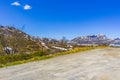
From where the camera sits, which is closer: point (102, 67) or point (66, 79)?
point (66, 79)

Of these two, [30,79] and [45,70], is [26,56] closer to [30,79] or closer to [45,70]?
[45,70]

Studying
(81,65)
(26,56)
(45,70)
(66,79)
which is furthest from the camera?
(26,56)

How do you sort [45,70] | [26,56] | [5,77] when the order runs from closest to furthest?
[5,77]
[45,70]
[26,56]

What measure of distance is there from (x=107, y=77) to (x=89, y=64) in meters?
5.88

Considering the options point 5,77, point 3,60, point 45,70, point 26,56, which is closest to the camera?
point 5,77

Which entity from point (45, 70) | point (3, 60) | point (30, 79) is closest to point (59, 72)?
point (45, 70)

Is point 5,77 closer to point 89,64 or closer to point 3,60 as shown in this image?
point 89,64

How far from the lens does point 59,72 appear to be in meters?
20.4

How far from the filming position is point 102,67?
72.5 ft

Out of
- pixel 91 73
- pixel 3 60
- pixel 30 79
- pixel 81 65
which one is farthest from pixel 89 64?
pixel 3 60

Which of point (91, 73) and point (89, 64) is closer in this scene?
point (91, 73)

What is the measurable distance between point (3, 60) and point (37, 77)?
11526 millimetres

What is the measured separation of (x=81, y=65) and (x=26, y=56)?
1043 cm

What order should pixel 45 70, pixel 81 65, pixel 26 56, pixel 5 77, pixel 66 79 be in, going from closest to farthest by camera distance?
pixel 66 79 → pixel 5 77 → pixel 45 70 → pixel 81 65 → pixel 26 56
